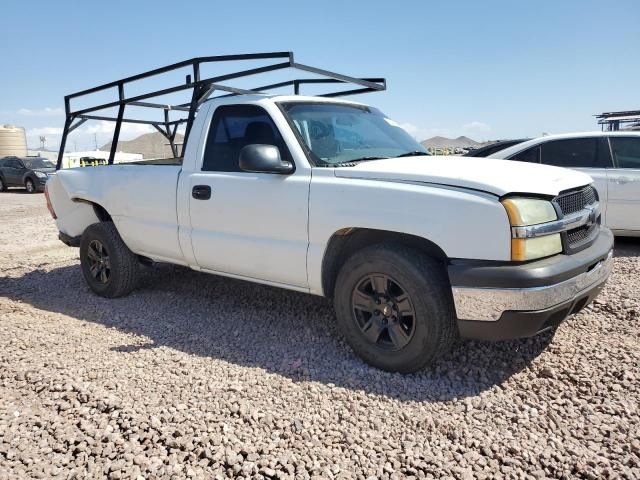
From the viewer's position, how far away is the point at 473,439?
254 cm

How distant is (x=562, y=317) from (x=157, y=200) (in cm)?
329

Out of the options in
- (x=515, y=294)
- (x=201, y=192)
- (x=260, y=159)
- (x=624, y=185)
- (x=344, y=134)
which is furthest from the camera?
(x=624, y=185)

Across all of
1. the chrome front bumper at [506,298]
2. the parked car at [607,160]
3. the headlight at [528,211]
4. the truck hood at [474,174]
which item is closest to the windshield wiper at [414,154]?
the truck hood at [474,174]

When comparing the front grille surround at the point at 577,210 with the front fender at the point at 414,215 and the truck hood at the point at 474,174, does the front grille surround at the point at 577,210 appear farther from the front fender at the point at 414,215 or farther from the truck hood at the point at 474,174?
the front fender at the point at 414,215

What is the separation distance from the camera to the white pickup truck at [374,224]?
9.23 ft

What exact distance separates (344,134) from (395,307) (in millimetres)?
1462

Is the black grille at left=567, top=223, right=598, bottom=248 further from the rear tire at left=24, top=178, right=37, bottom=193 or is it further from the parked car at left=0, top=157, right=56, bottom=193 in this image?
the rear tire at left=24, top=178, right=37, bottom=193

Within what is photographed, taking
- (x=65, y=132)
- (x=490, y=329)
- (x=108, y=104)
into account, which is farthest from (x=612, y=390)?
(x=65, y=132)

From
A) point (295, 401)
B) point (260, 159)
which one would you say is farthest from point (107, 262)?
point (295, 401)

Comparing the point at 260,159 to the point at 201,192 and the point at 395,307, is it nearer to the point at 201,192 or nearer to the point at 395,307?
the point at 201,192

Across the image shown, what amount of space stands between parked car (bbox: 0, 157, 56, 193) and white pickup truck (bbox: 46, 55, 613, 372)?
1841 centimetres

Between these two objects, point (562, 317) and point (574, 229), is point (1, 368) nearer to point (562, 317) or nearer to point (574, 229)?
point (562, 317)

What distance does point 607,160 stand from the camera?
6.52m

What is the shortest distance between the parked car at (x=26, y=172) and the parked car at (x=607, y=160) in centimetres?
1903
